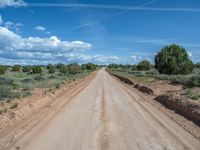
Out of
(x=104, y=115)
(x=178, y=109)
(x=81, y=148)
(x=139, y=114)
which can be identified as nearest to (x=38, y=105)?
(x=104, y=115)

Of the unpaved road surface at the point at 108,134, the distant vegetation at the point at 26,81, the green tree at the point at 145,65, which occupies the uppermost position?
the green tree at the point at 145,65

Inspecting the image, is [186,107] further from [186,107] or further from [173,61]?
[173,61]

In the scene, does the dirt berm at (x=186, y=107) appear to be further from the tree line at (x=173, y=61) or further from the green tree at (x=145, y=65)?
the green tree at (x=145, y=65)

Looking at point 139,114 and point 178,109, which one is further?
point 178,109

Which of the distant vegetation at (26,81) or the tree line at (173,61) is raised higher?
the tree line at (173,61)

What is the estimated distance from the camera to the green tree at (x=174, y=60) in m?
58.3

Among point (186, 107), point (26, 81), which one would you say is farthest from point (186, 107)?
point (26, 81)

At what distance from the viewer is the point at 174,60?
58.3 metres

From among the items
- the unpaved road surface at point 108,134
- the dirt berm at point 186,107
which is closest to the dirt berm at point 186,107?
the dirt berm at point 186,107

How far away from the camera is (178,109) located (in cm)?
1669

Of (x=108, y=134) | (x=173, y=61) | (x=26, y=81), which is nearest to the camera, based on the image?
(x=108, y=134)

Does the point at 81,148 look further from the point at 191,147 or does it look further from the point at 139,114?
the point at 139,114

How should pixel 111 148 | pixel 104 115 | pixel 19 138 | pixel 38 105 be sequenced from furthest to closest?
pixel 38 105 < pixel 104 115 < pixel 19 138 < pixel 111 148

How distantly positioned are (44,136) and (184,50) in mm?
54313
